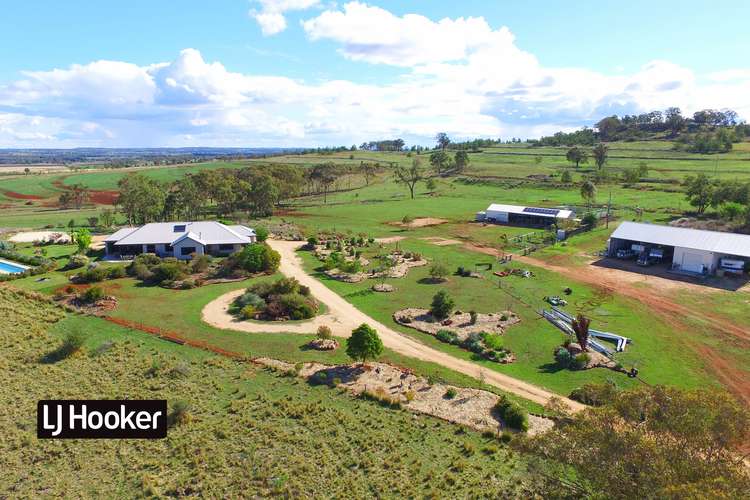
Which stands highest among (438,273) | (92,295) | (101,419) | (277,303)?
(438,273)

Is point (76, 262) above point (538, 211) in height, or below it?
below

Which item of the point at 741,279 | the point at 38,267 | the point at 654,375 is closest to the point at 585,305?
the point at 654,375

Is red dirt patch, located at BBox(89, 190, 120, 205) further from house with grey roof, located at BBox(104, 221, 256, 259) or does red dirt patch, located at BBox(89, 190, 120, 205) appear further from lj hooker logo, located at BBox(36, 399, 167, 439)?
lj hooker logo, located at BBox(36, 399, 167, 439)

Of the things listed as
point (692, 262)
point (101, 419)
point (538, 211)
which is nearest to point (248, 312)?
point (101, 419)

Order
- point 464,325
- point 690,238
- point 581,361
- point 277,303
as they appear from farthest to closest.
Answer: point 690,238 → point 277,303 → point 464,325 → point 581,361

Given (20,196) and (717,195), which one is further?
(20,196)

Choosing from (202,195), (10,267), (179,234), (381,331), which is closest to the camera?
(381,331)

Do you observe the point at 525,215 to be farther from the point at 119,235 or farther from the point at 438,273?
the point at 119,235
